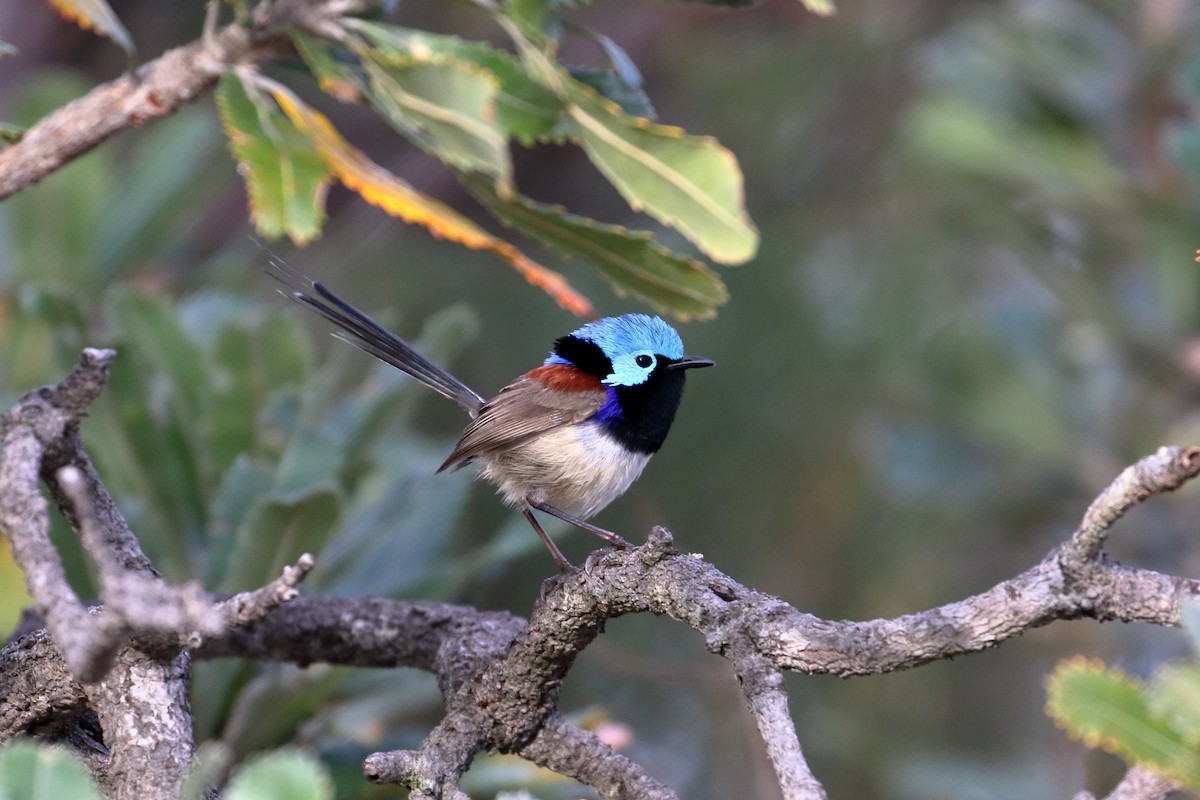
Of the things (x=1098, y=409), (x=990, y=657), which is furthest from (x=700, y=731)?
(x=1098, y=409)

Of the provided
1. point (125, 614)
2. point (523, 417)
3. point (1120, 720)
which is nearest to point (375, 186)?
point (523, 417)

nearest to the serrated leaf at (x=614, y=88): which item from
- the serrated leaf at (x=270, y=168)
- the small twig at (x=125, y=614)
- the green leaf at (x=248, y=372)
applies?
the serrated leaf at (x=270, y=168)

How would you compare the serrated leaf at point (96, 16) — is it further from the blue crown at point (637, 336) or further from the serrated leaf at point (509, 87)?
the blue crown at point (637, 336)

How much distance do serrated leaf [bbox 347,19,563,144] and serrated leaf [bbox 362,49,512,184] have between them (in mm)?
142

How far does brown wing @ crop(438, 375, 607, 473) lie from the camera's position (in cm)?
324

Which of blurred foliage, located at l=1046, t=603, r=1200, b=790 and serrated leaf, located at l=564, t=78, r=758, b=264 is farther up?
serrated leaf, located at l=564, t=78, r=758, b=264

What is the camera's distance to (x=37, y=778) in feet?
3.92

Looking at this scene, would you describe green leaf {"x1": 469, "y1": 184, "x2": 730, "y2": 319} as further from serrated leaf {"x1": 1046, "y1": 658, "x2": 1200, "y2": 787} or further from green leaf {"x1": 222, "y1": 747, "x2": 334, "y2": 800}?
green leaf {"x1": 222, "y1": 747, "x2": 334, "y2": 800}

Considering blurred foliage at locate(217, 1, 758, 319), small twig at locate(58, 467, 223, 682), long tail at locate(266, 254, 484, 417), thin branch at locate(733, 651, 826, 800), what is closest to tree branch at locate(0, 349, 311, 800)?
small twig at locate(58, 467, 223, 682)

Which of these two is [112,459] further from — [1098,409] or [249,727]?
[1098,409]

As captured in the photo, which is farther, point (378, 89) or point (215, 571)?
point (215, 571)

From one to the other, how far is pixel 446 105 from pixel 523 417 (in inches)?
46.1

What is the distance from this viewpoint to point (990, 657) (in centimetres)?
601

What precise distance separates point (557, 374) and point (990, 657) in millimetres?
3527
